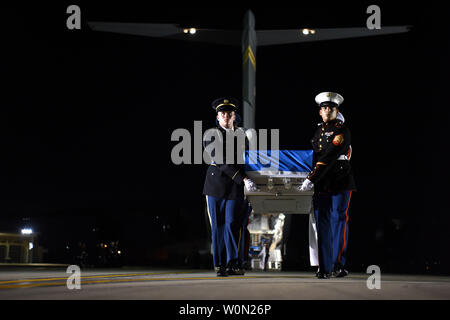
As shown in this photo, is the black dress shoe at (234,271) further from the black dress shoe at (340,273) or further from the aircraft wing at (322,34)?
the aircraft wing at (322,34)

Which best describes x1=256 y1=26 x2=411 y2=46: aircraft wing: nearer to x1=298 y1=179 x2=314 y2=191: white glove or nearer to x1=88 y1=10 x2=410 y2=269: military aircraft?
x1=88 y1=10 x2=410 y2=269: military aircraft

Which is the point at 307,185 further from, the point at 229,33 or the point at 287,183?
the point at 229,33

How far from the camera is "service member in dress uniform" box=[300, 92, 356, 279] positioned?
5371 millimetres

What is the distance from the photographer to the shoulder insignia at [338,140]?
539 cm

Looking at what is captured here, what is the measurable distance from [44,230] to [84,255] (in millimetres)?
7481

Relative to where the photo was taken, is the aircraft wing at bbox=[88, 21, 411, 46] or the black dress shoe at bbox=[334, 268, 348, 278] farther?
the aircraft wing at bbox=[88, 21, 411, 46]

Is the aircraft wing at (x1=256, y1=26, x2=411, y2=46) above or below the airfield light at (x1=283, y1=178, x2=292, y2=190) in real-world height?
above

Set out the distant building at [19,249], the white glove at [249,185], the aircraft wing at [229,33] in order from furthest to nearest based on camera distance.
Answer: the distant building at [19,249], the aircraft wing at [229,33], the white glove at [249,185]

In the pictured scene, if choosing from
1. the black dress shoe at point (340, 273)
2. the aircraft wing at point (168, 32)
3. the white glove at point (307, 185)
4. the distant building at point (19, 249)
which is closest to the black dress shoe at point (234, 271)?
the black dress shoe at point (340, 273)

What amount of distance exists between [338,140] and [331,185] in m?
0.52

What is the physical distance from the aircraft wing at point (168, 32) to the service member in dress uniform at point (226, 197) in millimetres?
5400

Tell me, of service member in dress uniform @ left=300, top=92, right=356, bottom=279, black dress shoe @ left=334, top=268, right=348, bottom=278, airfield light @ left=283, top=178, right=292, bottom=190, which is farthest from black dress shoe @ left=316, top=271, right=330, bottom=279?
airfield light @ left=283, top=178, right=292, bottom=190

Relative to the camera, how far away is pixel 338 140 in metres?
5.41

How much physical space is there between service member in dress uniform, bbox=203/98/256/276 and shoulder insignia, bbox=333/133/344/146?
41.7 inches
